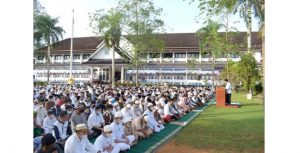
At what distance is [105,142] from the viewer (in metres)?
3.51

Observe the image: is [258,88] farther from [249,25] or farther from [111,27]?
[111,27]

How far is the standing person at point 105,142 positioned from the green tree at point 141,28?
0.68 metres

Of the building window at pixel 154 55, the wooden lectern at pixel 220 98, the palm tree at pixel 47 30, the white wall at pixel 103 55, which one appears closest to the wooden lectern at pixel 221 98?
the wooden lectern at pixel 220 98

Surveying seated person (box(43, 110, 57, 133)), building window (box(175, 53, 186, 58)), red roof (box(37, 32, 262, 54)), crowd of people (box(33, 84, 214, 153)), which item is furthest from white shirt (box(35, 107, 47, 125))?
building window (box(175, 53, 186, 58))

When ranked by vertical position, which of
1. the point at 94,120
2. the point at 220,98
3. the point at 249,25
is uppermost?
the point at 249,25

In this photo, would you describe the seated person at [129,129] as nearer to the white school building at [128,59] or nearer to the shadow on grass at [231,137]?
the white school building at [128,59]

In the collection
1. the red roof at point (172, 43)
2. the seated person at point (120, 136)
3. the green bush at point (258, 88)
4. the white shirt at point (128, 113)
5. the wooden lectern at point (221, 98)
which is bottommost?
the seated person at point (120, 136)

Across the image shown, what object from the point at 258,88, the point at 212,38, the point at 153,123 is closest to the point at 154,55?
the point at 212,38

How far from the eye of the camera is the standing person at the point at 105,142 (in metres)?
3.47

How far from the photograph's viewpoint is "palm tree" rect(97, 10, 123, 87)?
3748 millimetres

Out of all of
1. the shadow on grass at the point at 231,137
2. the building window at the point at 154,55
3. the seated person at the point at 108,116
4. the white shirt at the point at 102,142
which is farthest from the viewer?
the seated person at the point at 108,116

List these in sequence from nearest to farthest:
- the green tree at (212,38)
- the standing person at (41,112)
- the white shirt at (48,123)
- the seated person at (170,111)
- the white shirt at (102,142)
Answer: the green tree at (212,38)
the white shirt at (102,142)
the white shirt at (48,123)
the standing person at (41,112)
the seated person at (170,111)

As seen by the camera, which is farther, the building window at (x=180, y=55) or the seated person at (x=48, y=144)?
the building window at (x=180, y=55)

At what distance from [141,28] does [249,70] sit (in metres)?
1.13
